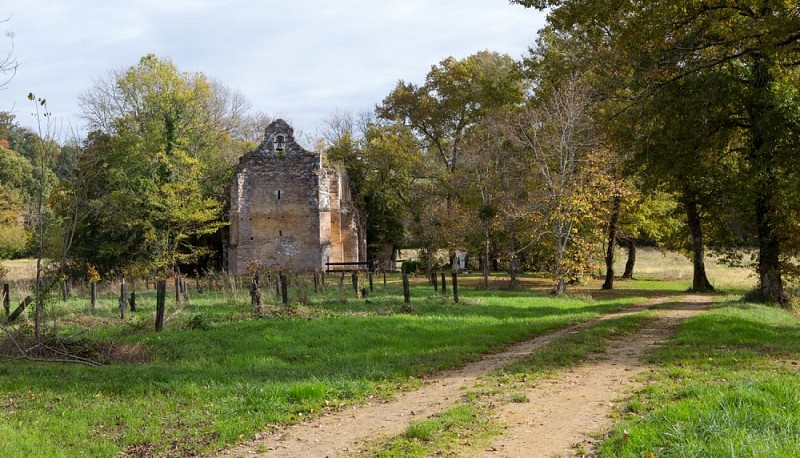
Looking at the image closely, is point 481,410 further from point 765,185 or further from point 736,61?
point 736,61

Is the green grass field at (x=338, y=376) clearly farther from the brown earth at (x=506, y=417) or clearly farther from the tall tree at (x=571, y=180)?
the tall tree at (x=571, y=180)

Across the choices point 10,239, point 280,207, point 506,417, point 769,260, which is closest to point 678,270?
point 769,260

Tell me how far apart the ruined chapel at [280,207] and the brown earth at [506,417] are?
2898 cm

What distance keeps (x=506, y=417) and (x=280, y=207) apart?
109 feet

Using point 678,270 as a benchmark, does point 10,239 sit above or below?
above

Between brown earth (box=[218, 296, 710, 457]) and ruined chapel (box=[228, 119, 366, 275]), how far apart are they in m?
29.0

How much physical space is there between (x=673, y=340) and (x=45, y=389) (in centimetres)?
1107

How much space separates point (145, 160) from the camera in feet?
113

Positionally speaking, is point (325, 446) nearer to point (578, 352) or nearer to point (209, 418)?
point (209, 418)

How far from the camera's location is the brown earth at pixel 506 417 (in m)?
6.28

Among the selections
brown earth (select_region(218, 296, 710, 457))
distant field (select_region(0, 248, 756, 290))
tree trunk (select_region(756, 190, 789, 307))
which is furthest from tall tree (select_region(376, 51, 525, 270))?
brown earth (select_region(218, 296, 710, 457))

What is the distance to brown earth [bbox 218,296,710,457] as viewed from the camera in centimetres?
628

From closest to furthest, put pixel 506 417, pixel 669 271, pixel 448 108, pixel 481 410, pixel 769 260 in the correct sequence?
pixel 506 417 → pixel 481 410 → pixel 769 260 → pixel 669 271 → pixel 448 108

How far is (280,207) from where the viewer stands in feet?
129
